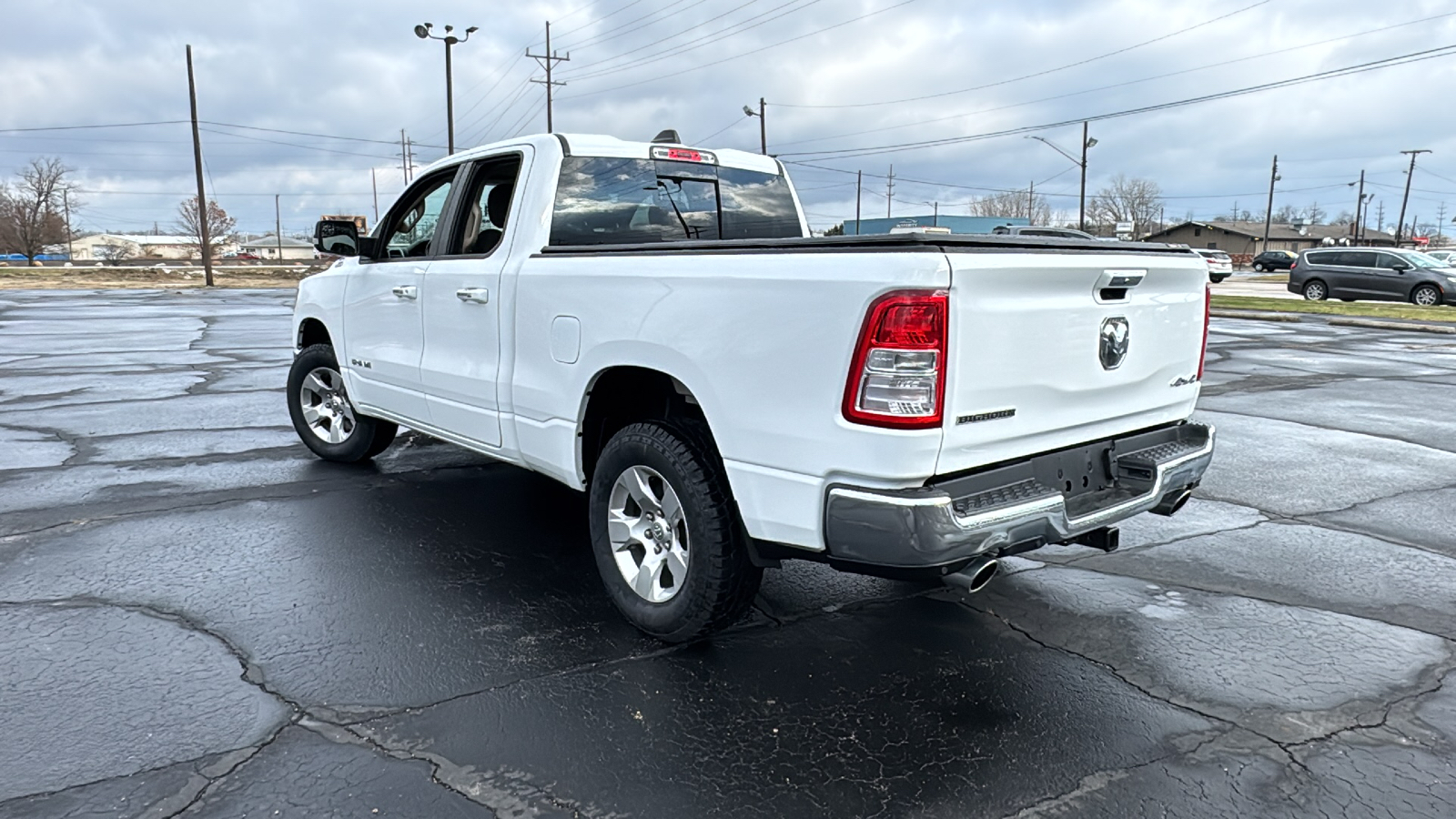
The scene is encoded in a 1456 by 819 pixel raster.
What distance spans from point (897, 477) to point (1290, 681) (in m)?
1.81

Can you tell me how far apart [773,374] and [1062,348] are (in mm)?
995

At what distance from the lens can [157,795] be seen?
2686mm

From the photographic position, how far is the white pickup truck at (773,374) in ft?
9.32

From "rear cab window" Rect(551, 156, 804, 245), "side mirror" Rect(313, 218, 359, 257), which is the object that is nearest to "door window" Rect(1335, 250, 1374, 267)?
"rear cab window" Rect(551, 156, 804, 245)

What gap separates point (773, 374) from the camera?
10.0 ft

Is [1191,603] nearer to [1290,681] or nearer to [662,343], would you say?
[1290,681]

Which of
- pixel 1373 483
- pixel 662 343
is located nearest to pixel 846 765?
pixel 662 343

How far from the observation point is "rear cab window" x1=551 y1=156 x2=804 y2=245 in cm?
452

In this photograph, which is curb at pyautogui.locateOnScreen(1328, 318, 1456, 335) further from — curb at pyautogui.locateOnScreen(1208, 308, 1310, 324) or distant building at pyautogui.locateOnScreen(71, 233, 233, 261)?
distant building at pyautogui.locateOnScreen(71, 233, 233, 261)

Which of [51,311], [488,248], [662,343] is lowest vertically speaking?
[51,311]

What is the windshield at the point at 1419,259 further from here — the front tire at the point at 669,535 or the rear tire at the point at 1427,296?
the front tire at the point at 669,535

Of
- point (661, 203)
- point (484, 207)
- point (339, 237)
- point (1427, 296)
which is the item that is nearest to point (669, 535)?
point (661, 203)

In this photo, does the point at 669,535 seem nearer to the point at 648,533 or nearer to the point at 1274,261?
the point at 648,533

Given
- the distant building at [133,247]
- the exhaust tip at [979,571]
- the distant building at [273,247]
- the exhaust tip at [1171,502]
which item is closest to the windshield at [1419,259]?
the exhaust tip at [1171,502]
